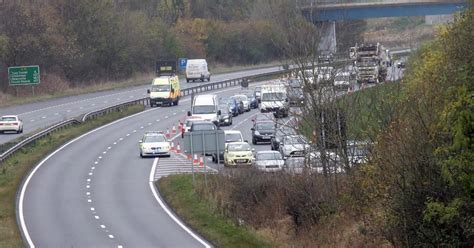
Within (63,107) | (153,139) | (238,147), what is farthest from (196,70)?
(238,147)

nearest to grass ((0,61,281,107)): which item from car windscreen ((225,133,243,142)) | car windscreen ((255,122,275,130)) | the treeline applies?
the treeline

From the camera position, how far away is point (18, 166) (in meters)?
50.2

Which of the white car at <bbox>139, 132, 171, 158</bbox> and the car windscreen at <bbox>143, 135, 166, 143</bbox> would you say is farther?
the car windscreen at <bbox>143, 135, 166, 143</bbox>

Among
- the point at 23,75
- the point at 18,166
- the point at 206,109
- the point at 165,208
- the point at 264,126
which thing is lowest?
the point at 165,208

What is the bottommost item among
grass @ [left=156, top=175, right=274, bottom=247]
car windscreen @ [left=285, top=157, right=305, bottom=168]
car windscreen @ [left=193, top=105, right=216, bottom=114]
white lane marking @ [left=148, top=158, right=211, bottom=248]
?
white lane marking @ [left=148, top=158, right=211, bottom=248]

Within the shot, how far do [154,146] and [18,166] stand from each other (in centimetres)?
747

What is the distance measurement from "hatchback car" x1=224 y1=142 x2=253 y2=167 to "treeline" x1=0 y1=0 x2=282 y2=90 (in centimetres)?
2480

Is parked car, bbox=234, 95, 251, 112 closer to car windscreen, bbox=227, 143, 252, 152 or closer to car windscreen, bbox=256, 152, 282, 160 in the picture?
car windscreen, bbox=227, 143, 252, 152

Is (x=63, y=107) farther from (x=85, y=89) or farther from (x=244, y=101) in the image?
(x=85, y=89)

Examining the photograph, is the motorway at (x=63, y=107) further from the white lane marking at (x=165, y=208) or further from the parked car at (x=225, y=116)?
the white lane marking at (x=165, y=208)

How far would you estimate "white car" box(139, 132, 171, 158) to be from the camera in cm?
5481

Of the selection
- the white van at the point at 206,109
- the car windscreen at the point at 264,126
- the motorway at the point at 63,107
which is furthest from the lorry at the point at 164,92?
the car windscreen at the point at 264,126

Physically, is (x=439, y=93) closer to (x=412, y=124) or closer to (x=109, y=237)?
(x=412, y=124)

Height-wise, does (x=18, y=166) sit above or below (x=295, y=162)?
below
